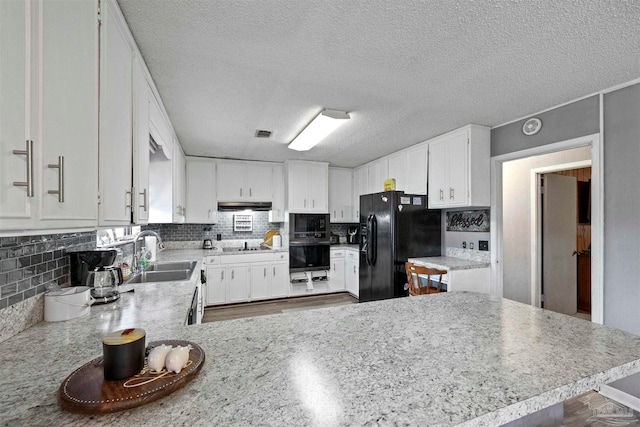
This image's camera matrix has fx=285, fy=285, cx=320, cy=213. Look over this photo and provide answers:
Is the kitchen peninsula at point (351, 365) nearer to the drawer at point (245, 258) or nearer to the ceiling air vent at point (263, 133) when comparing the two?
the ceiling air vent at point (263, 133)

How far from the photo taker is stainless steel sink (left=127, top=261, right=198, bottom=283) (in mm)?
2530

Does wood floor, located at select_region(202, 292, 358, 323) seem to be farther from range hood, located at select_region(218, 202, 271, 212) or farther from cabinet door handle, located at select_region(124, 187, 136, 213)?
cabinet door handle, located at select_region(124, 187, 136, 213)

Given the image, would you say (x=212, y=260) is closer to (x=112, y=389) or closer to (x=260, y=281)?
(x=260, y=281)

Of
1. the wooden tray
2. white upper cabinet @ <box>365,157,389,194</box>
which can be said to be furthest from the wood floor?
the wooden tray

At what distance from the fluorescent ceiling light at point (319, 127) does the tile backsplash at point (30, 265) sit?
2.06 m

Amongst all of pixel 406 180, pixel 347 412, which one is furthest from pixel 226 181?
pixel 347 412

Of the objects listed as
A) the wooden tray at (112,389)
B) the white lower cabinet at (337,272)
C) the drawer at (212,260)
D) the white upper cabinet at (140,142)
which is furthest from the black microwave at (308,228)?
the wooden tray at (112,389)

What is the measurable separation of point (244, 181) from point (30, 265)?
3.65 metres

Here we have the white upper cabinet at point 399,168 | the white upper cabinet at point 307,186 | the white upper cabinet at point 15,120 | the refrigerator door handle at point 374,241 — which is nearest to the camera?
the white upper cabinet at point 15,120

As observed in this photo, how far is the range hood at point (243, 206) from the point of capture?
4.66 m

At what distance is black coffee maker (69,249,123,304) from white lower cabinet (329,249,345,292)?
3.67 meters

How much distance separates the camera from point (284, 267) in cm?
463

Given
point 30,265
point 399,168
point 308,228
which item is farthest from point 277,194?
point 30,265

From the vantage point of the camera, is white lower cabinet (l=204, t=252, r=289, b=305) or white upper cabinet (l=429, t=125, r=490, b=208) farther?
white lower cabinet (l=204, t=252, r=289, b=305)
